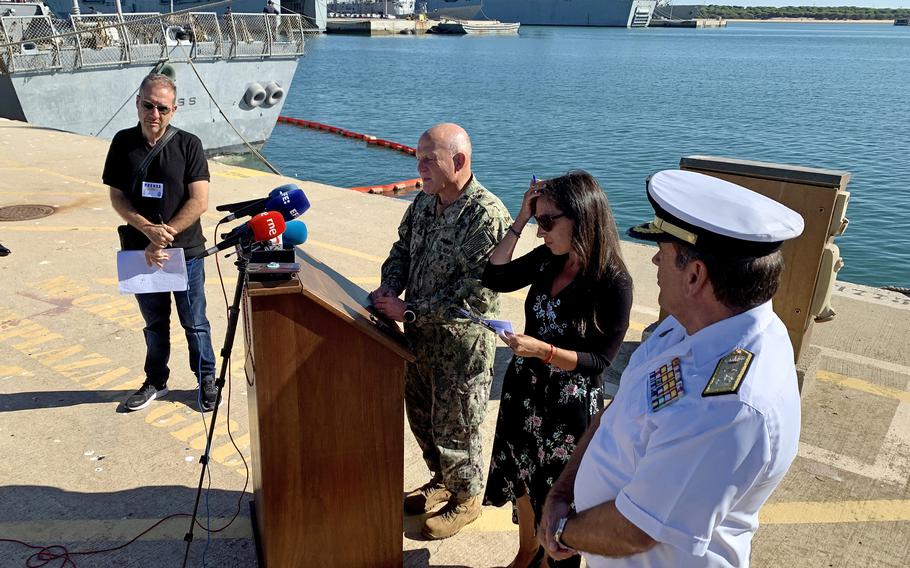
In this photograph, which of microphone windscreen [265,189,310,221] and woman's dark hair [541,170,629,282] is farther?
microphone windscreen [265,189,310,221]

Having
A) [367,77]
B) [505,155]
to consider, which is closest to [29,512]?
[505,155]

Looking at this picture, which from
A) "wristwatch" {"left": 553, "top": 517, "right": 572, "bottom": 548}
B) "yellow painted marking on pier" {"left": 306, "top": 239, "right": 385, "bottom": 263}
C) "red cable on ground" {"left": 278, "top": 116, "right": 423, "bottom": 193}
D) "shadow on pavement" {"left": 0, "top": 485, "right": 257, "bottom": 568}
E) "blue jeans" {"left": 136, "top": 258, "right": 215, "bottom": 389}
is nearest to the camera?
"wristwatch" {"left": 553, "top": 517, "right": 572, "bottom": 548}

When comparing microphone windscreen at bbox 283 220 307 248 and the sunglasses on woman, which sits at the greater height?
the sunglasses on woman

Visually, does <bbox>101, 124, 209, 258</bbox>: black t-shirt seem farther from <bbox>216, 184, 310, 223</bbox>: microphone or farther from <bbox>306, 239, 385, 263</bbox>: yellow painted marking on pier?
<bbox>306, 239, 385, 263</bbox>: yellow painted marking on pier

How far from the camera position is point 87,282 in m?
6.35

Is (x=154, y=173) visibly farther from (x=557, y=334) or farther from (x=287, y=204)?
(x=557, y=334)

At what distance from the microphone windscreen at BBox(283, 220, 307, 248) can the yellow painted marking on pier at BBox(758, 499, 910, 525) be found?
2662mm

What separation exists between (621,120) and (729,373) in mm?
30612

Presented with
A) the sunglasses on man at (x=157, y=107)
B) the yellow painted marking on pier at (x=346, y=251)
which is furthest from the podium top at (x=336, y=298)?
the yellow painted marking on pier at (x=346, y=251)

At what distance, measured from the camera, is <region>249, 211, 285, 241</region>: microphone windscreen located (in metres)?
2.55

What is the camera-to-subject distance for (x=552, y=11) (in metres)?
123

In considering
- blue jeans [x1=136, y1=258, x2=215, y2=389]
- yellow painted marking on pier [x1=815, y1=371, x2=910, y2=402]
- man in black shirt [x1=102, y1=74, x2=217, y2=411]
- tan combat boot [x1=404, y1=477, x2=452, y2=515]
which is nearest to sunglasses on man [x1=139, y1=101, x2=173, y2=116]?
man in black shirt [x1=102, y1=74, x2=217, y2=411]

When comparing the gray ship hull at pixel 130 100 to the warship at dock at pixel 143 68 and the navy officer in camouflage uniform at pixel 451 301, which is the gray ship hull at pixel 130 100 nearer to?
the warship at dock at pixel 143 68

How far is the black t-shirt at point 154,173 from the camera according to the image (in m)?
3.98
